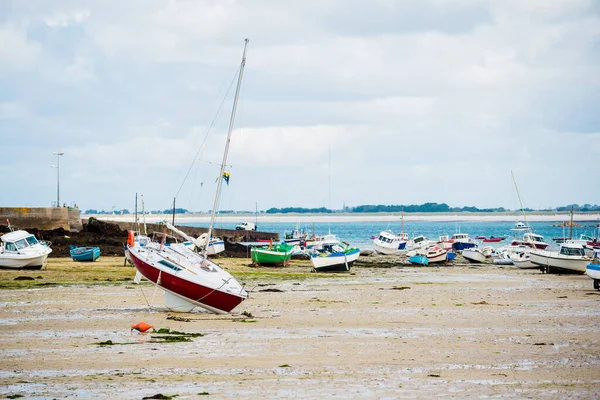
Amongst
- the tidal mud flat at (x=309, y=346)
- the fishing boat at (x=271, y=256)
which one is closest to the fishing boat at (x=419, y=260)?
the fishing boat at (x=271, y=256)

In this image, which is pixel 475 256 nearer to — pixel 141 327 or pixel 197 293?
pixel 197 293

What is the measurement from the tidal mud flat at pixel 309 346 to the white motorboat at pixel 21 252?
9.11m

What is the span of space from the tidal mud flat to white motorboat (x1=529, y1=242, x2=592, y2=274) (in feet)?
47.0

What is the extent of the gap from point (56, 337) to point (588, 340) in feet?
43.7

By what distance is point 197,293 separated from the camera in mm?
26812

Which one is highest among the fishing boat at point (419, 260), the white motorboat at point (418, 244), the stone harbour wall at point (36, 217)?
the stone harbour wall at point (36, 217)

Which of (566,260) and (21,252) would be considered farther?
(566,260)

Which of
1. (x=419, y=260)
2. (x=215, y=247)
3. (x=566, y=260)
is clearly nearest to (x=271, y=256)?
(x=215, y=247)

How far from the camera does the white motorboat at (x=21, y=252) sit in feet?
142

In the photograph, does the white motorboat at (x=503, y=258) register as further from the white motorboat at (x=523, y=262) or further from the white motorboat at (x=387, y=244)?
the white motorboat at (x=387, y=244)

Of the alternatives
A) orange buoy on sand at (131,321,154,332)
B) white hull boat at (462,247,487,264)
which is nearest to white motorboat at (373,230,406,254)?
white hull boat at (462,247,487,264)

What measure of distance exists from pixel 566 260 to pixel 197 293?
2977cm

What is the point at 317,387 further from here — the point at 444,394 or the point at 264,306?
the point at 264,306

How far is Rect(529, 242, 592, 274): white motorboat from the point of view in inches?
1940
